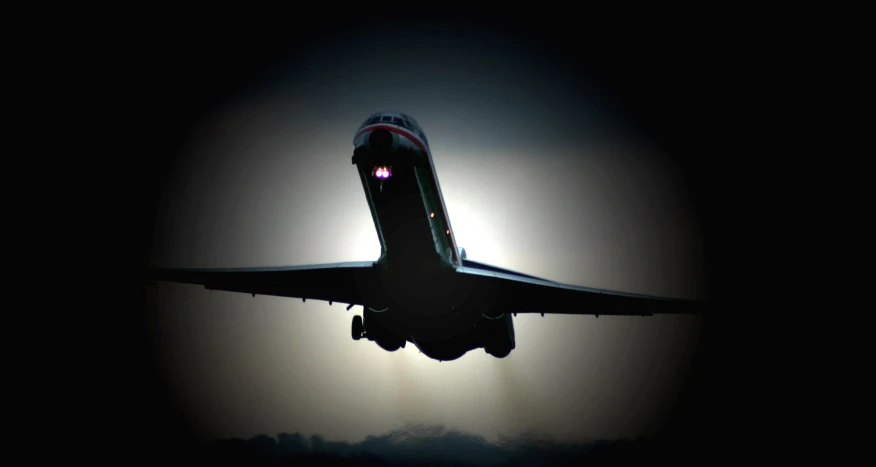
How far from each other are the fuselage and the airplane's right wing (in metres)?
1.14

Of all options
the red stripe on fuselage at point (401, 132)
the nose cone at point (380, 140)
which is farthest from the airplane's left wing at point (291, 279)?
the nose cone at point (380, 140)

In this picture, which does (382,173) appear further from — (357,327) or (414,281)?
(357,327)

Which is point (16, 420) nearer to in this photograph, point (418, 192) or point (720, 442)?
point (418, 192)

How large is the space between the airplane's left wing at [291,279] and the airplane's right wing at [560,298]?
17.2ft

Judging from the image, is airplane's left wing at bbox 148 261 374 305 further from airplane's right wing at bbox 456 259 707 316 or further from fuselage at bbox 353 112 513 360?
→ airplane's right wing at bbox 456 259 707 316

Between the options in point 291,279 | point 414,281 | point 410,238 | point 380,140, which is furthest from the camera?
point 291,279

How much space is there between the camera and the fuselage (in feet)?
61.4

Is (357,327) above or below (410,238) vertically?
below

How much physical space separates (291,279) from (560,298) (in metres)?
13.0

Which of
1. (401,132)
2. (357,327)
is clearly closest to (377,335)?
(357,327)

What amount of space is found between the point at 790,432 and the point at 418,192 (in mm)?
28276

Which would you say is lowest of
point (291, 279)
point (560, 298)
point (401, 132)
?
point (560, 298)

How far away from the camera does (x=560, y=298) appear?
82.4ft

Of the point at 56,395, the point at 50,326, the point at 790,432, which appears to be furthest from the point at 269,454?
the point at 790,432
